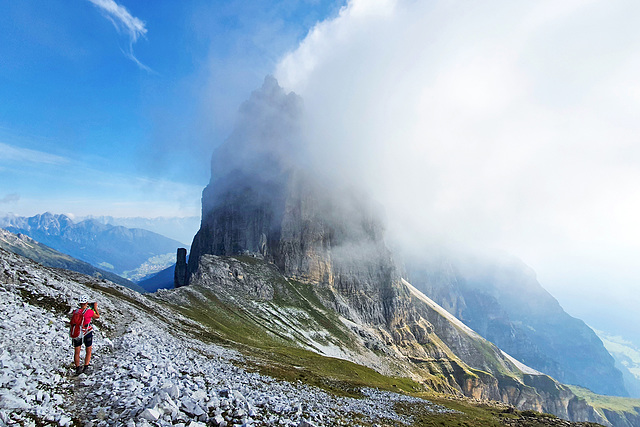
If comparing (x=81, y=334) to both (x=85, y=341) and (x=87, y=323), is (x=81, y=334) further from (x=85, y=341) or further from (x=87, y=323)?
(x=87, y=323)

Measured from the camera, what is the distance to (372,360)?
18050cm

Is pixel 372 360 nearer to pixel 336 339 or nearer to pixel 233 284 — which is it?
pixel 336 339

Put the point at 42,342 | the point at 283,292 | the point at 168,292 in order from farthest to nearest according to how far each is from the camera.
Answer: the point at 283,292 < the point at 168,292 < the point at 42,342

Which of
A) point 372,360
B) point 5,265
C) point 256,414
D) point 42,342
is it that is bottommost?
point 372,360

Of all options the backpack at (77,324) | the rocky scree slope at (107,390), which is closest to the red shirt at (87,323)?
the backpack at (77,324)

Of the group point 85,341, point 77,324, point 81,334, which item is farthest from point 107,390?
point 77,324

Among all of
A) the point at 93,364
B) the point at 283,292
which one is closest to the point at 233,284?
the point at 283,292

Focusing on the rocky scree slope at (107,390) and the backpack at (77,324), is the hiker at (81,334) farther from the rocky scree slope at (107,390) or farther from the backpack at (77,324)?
the rocky scree slope at (107,390)

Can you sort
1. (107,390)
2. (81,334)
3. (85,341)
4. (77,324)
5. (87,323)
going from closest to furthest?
(107,390), (81,334), (77,324), (85,341), (87,323)

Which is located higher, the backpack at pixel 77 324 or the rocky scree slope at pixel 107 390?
the backpack at pixel 77 324

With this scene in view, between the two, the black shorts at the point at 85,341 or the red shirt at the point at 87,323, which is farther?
the red shirt at the point at 87,323

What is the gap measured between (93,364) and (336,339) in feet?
563

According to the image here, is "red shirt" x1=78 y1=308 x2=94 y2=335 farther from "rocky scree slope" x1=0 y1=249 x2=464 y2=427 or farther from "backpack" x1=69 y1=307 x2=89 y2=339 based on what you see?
"rocky scree slope" x1=0 y1=249 x2=464 y2=427

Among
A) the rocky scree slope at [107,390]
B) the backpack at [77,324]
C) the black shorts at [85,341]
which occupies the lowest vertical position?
the rocky scree slope at [107,390]
